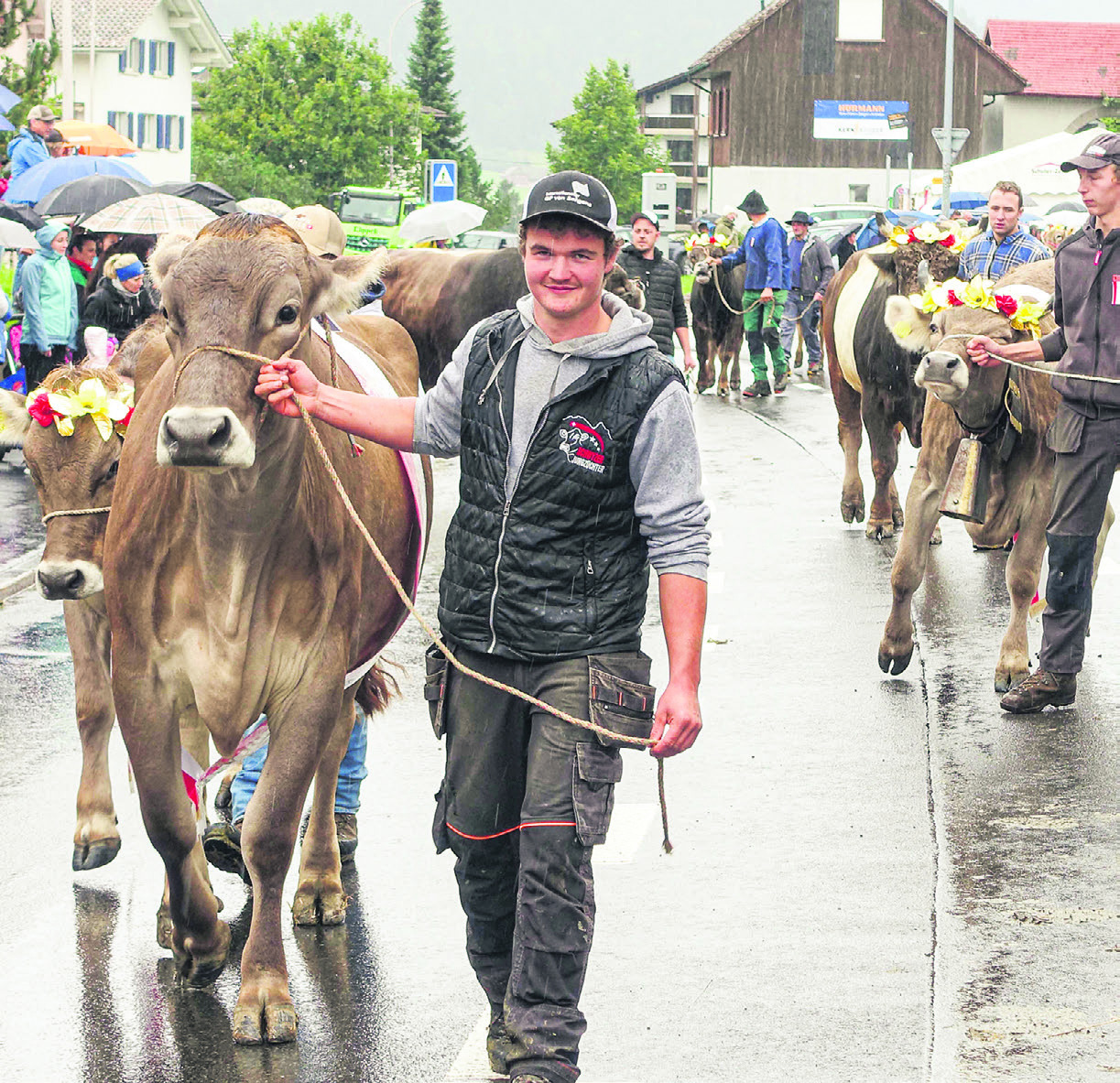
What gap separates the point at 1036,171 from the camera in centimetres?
3531

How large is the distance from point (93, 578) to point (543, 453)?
7.54ft

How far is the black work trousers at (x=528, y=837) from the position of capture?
4.15 m

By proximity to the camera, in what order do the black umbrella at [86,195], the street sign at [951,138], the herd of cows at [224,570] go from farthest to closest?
the street sign at [951,138] < the black umbrella at [86,195] < the herd of cows at [224,570]

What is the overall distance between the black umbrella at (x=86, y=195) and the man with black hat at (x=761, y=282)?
731cm

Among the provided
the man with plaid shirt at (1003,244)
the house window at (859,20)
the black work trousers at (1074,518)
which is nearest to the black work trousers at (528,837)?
the black work trousers at (1074,518)

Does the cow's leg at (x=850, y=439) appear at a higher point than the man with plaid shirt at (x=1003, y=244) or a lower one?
lower

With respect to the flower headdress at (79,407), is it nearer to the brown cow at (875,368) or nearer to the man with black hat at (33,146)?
the brown cow at (875,368)

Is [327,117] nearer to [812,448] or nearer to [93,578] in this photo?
[812,448]

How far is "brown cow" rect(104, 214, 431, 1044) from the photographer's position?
4.50m

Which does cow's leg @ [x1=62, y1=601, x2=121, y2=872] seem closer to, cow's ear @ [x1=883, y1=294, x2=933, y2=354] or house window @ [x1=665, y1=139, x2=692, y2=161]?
cow's ear @ [x1=883, y1=294, x2=933, y2=354]

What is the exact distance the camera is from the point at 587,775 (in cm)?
419

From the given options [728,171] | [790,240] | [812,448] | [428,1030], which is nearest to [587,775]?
[428,1030]

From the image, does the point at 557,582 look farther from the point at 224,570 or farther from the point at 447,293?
the point at 447,293

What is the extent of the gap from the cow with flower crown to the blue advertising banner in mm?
78860
